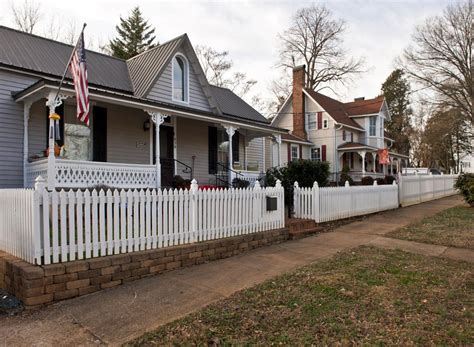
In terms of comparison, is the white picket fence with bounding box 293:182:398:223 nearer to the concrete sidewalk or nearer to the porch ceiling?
the concrete sidewalk

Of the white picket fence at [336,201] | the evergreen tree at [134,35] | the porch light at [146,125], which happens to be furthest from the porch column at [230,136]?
the evergreen tree at [134,35]

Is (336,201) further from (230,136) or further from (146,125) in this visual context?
(146,125)

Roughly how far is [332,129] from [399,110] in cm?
3037

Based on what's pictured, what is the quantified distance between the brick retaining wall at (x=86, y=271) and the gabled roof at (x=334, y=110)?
82.2ft

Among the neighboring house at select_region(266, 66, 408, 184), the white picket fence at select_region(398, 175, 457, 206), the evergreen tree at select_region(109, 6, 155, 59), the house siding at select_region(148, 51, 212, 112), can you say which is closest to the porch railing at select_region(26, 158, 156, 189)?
the house siding at select_region(148, 51, 212, 112)

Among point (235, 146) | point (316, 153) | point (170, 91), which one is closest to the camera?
point (170, 91)

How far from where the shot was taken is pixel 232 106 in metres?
17.4

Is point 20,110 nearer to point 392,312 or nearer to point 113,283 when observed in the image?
point 113,283

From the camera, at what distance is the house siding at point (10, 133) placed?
963cm

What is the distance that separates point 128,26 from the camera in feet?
134

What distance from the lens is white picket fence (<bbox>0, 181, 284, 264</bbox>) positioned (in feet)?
15.7

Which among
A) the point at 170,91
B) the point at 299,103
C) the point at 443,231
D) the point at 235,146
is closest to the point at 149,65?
the point at 170,91

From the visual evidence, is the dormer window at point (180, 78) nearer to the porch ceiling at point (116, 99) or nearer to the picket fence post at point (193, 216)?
the porch ceiling at point (116, 99)

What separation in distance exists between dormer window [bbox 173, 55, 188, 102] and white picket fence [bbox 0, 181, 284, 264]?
766cm
